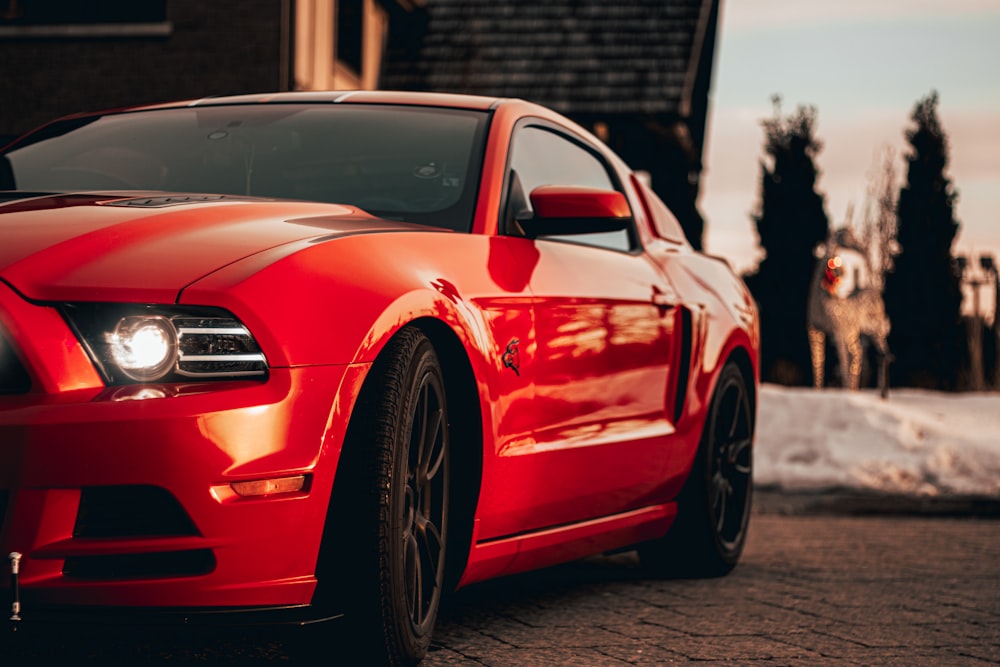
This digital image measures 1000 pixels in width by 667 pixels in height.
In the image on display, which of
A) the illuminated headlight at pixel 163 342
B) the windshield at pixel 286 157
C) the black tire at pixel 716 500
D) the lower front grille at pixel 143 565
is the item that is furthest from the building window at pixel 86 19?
the lower front grille at pixel 143 565

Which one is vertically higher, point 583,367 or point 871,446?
point 583,367

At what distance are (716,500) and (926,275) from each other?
80.4 feet

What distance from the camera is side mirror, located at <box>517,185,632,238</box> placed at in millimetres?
4652

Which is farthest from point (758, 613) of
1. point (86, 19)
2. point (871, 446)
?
point (86, 19)

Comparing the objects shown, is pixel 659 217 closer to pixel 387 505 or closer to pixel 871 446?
pixel 387 505

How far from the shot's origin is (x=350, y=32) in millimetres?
17953

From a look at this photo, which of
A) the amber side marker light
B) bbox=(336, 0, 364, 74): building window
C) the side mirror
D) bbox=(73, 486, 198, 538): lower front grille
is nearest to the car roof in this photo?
the side mirror

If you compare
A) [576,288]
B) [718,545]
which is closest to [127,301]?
[576,288]

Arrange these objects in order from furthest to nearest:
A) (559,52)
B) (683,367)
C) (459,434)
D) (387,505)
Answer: (559,52), (683,367), (459,434), (387,505)

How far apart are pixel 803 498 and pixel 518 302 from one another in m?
5.40

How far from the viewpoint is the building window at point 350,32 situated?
1766 centimetres

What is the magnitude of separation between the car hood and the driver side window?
0.79 meters

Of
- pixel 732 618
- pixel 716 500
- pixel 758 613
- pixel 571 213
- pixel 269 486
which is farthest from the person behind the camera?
pixel 716 500

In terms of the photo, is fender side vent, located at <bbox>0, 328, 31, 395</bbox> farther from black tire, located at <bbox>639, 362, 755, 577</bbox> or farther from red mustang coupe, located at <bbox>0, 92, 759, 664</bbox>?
black tire, located at <bbox>639, 362, 755, 577</bbox>
